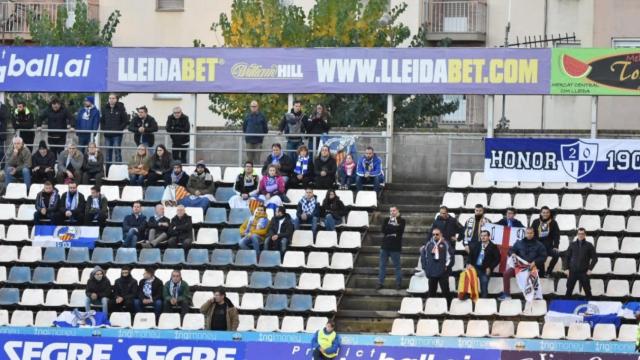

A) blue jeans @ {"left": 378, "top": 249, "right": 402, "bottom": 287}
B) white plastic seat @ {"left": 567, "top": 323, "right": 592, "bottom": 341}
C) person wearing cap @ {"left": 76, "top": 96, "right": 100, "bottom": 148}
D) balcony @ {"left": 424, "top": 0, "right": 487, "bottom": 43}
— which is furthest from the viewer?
balcony @ {"left": 424, "top": 0, "right": 487, "bottom": 43}

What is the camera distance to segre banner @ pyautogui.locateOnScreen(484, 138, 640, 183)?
117ft

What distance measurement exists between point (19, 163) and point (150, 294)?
6254 millimetres

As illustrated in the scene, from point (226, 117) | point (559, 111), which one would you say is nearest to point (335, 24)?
point (226, 117)

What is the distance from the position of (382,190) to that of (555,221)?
4.67m

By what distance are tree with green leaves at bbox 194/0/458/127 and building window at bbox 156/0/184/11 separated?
6.10 meters

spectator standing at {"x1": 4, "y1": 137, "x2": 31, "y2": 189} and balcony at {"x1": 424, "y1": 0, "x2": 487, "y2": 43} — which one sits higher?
balcony at {"x1": 424, "y1": 0, "x2": 487, "y2": 43}

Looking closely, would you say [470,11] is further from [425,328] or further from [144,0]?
[425,328]

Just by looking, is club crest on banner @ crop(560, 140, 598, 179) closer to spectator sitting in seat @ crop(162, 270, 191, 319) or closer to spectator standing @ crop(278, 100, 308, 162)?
spectator standing @ crop(278, 100, 308, 162)

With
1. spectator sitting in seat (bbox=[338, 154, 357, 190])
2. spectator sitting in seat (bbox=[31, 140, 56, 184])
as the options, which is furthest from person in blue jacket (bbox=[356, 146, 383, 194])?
spectator sitting in seat (bbox=[31, 140, 56, 184])

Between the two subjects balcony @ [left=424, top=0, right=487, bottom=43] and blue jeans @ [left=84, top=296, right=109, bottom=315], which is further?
balcony @ [left=424, top=0, right=487, bottom=43]

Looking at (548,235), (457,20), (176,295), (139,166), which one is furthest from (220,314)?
(457,20)

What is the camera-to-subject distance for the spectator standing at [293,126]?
1467 inches

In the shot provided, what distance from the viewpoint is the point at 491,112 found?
1458 inches

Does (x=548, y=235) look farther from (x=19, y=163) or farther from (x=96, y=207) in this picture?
(x=19, y=163)
